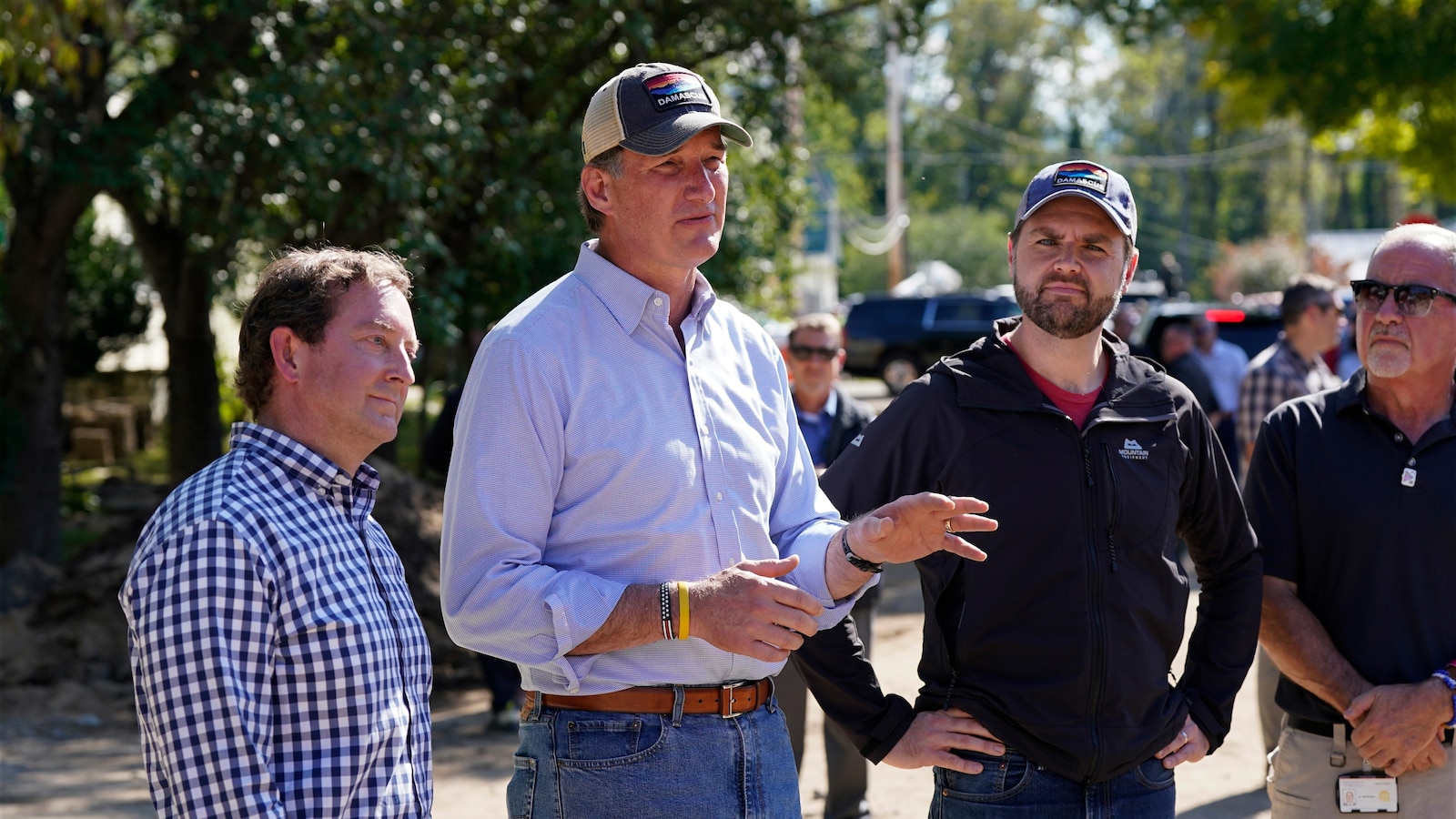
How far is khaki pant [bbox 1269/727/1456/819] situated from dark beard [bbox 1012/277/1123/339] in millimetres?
1343

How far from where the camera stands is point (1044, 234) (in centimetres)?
318

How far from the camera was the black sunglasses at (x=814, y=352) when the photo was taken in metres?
6.51

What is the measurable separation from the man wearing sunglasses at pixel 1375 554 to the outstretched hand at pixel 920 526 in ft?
4.74

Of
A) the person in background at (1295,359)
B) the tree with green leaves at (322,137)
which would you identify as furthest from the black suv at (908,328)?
the person in background at (1295,359)

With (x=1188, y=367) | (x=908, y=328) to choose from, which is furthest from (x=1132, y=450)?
(x=908, y=328)

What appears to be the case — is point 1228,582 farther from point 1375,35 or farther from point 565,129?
point 1375,35

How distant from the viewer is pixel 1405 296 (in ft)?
11.5

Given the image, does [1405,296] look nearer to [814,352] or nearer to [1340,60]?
[814,352]

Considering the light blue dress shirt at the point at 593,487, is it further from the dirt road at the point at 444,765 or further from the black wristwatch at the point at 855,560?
the dirt road at the point at 444,765

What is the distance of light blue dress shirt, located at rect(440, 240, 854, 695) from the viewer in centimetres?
248

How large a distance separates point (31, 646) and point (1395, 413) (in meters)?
8.42

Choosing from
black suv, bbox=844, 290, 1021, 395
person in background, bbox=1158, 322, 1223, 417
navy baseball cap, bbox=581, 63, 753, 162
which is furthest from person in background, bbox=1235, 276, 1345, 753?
black suv, bbox=844, 290, 1021, 395

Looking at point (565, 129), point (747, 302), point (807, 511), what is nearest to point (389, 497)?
point (565, 129)

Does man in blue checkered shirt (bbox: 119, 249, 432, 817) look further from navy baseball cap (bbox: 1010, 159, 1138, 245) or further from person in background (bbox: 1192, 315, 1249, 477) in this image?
person in background (bbox: 1192, 315, 1249, 477)
